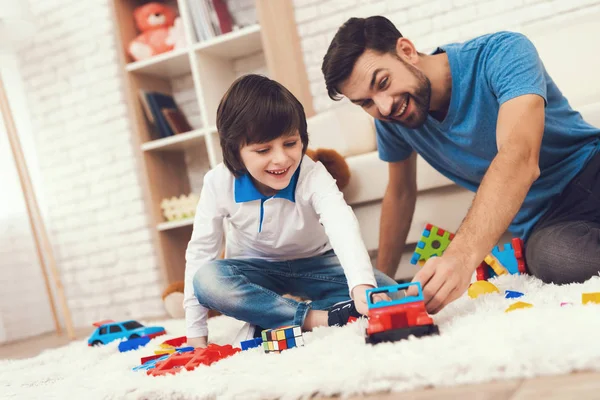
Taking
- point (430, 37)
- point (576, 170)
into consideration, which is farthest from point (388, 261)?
point (430, 37)

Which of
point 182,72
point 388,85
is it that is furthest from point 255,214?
point 182,72

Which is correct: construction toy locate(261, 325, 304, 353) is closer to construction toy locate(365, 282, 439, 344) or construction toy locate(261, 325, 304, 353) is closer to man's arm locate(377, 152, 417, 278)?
construction toy locate(365, 282, 439, 344)

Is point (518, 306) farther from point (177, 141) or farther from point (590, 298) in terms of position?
point (177, 141)

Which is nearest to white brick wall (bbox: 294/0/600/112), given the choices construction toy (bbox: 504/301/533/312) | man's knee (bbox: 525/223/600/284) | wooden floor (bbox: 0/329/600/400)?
man's knee (bbox: 525/223/600/284)

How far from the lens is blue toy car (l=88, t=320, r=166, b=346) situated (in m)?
1.65

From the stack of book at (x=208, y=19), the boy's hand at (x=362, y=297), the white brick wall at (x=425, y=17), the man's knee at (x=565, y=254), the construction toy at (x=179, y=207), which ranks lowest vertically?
the man's knee at (x=565, y=254)

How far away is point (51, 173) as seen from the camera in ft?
9.64

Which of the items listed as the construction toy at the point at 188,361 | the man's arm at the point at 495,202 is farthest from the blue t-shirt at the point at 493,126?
the construction toy at the point at 188,361

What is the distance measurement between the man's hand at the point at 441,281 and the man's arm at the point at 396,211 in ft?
2.30

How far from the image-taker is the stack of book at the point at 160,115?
268 centimetres

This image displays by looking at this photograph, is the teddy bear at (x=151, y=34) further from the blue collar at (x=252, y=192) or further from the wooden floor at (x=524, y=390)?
the wooden floor at (x=524, y=390)

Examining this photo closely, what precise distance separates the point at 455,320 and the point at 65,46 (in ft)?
8.56

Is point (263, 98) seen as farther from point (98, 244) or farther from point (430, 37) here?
point (98, 244)

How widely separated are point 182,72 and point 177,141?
0.47 m
